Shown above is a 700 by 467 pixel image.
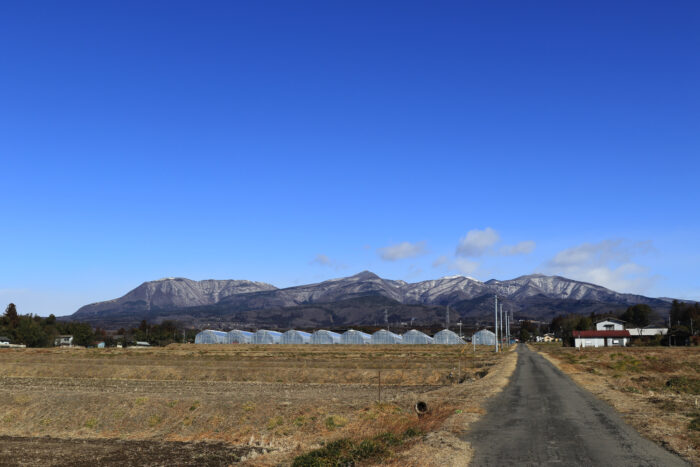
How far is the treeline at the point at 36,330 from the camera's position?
16188cm

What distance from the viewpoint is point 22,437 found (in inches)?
1252

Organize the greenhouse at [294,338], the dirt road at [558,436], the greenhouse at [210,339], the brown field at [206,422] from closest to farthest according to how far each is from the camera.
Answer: the dirt road at [558,436]
the brown field at [206,422]
the greenhouse at [294,338]
the greenhouse at [210,339]

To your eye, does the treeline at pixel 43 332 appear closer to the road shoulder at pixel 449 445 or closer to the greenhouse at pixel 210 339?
the greenhouse at pixel 210 339

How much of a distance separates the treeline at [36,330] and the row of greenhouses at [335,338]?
3756cm

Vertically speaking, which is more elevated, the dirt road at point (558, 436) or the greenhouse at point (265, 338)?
the dirt road at point (558, 436)

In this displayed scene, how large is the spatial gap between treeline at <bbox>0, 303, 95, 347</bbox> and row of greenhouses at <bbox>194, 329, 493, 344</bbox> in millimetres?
37558

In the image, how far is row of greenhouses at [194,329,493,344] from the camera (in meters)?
183

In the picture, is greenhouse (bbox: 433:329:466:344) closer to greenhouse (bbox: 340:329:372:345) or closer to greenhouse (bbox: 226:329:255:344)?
greenhouse (bbox: 340:329:372:345)

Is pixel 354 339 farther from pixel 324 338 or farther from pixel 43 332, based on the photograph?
pixel 43 332

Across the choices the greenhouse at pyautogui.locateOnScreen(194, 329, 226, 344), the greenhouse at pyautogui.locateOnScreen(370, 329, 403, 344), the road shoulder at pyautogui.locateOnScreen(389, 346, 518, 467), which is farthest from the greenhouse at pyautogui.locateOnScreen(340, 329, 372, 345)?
the road shoulder at pyautogui.locateOnScreen(389, 346, 518, 467)

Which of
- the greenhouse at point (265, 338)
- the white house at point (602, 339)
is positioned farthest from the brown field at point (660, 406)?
the greenhouse at point (265, 338)

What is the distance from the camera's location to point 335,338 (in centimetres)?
19000

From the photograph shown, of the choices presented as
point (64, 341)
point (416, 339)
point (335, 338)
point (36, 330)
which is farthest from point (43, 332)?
point (416, 339)

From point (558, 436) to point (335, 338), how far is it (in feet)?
561
